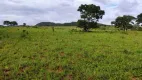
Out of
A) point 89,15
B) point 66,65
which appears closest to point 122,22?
point 89,15

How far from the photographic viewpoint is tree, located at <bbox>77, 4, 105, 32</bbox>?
2236 inches

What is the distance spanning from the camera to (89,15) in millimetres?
58156

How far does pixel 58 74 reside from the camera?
1237 centimetres

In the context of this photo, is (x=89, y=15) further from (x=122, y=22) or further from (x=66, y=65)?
(x=66, y=65)

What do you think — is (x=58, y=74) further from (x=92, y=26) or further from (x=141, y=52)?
(x=92, y=26)

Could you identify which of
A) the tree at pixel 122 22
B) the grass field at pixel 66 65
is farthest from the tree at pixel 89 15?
the grass field at pixel 66 65

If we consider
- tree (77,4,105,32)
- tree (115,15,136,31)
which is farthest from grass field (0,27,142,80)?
tree (115,15,136,31)

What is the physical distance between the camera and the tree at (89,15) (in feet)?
186

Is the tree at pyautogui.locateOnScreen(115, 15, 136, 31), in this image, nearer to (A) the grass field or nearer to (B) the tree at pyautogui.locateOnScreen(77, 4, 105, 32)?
(B) the tree at pyautogui.locateOnScreen(77, 4, 105, 32)

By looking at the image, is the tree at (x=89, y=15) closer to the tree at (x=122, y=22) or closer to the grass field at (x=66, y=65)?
the tree at (x=122, y=22)

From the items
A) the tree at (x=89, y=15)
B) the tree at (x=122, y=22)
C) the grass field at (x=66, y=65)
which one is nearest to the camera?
the grass field at (x=66, y=65)

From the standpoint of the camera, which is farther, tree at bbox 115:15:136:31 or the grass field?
tree at bbox 115:15:136:31

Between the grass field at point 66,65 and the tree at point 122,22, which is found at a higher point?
the tree at point 122,22

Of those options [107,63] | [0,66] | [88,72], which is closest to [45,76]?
[88,72]
